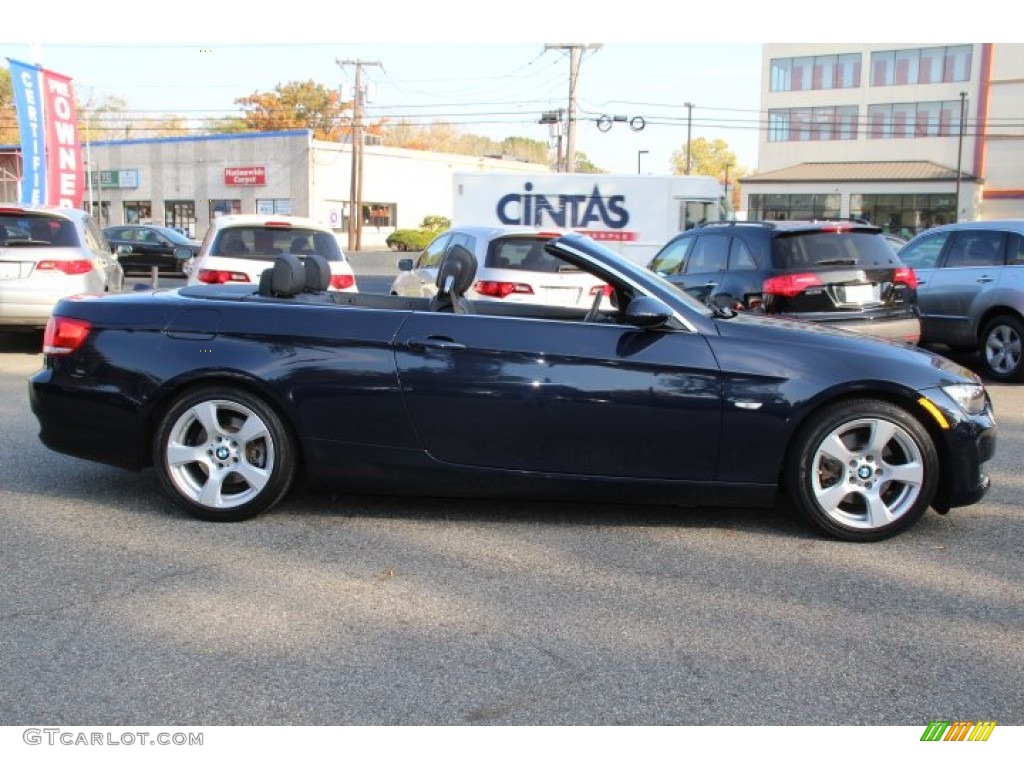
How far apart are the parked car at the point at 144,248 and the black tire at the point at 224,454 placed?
24.5 meters

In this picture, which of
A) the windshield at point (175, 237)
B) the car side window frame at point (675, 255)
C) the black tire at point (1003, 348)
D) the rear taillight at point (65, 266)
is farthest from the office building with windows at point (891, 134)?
the rear taillight at point (65, 266)

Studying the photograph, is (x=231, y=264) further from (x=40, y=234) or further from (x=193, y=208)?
(x=193, y=208)

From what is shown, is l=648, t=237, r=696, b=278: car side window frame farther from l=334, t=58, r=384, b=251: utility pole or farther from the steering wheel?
l=334, t=58, r=384, b=251: utility pole

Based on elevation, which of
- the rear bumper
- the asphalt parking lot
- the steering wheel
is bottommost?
the asphalt parking lot

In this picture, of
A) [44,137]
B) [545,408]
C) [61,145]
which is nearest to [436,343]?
[545,408]

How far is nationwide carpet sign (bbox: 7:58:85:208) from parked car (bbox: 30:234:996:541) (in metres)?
17.5

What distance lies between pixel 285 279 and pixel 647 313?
200 centimetres

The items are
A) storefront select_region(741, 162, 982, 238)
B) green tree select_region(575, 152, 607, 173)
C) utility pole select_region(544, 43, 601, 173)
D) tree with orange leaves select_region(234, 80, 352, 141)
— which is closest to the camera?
utility pole select_region(544, 43, 601, 173)

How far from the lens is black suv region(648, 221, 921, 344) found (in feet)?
30.0

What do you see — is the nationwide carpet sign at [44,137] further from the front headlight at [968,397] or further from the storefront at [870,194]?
the storefront at [870,194]

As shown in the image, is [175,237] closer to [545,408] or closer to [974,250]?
[974,250]

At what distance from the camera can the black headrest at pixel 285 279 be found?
5578 mm

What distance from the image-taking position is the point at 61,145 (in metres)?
21.3

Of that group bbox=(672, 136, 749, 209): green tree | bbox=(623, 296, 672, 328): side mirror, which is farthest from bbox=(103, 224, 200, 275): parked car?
bbox=(672, 136, 749, 209): green tree
